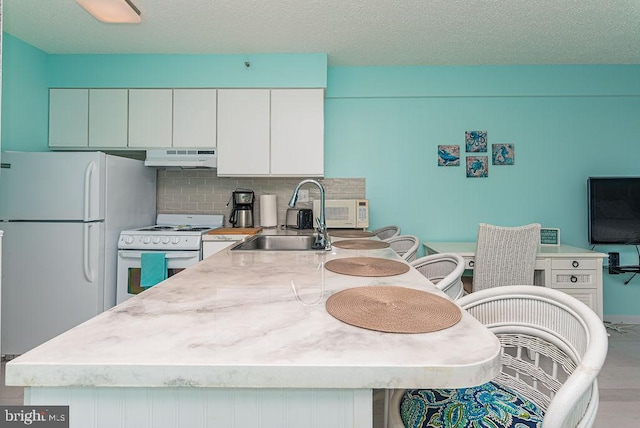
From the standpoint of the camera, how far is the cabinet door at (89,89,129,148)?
3023 millimetres

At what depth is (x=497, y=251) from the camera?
240 cm

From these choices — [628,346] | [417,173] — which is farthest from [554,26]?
[628,346]

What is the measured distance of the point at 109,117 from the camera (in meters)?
3.03

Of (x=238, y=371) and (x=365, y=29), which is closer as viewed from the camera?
(x=238, y=371)

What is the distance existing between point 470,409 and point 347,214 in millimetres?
2368

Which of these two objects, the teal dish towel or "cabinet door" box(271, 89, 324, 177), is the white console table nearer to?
"cabinet door" box(271, 89, 324, 177)

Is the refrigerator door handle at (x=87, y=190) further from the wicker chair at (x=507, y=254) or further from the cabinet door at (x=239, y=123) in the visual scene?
the wicker chair at (x=507, y=254)

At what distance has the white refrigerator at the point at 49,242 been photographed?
7.97ft

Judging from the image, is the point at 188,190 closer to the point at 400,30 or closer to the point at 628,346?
the point at 400,30

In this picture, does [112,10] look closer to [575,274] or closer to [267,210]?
[267,210]

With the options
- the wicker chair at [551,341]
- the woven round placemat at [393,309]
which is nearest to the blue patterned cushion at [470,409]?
the wicker chair at [551,341]

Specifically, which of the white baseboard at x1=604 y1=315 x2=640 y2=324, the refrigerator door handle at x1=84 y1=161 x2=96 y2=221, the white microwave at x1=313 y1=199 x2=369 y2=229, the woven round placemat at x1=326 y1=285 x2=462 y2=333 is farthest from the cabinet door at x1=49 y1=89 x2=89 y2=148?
the white baseboard at x1=604 y1=315 x2=640 y2=324

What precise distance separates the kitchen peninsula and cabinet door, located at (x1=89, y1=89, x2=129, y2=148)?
9.46ft

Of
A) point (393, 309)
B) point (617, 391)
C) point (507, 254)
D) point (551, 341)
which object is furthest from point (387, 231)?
point (393, 309)
